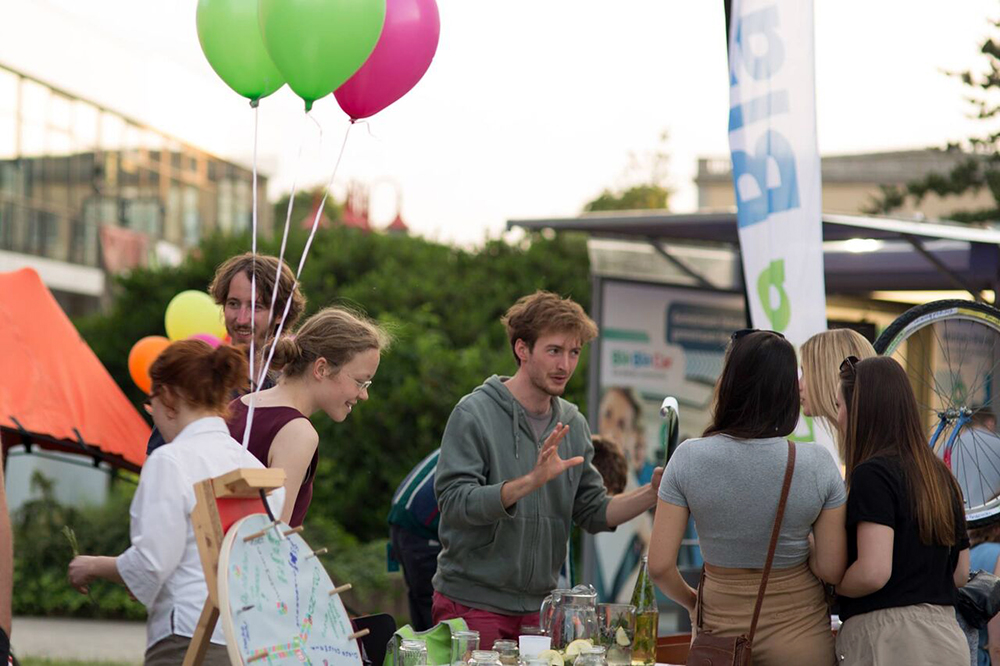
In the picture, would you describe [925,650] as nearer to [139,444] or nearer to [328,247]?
[139,444]

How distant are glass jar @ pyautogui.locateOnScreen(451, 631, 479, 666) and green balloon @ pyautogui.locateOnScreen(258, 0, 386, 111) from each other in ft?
6.23

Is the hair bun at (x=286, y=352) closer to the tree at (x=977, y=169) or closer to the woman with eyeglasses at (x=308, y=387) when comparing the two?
the woman with eyeglasses at (x=308, y=387)

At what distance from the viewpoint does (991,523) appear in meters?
4.38

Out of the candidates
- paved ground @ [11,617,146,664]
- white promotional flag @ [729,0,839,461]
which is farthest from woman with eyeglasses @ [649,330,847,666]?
paved ground @ [11,617,146,664]

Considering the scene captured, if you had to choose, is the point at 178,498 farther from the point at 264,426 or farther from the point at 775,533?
the point at 775,533

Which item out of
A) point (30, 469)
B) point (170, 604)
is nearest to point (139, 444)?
point (170, 604)

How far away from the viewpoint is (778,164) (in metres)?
4.91

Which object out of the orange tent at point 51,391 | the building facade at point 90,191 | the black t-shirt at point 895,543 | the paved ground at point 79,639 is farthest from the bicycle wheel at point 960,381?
the building facade at point 90,191

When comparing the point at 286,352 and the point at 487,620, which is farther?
the point at 487,620

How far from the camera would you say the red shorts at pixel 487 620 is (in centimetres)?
425

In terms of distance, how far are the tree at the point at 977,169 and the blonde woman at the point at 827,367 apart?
11364mm

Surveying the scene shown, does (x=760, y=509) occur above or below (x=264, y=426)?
below

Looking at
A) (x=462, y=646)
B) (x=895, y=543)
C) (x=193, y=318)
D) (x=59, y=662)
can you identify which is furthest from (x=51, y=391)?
(x=895, y=543)

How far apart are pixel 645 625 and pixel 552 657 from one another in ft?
1.10
